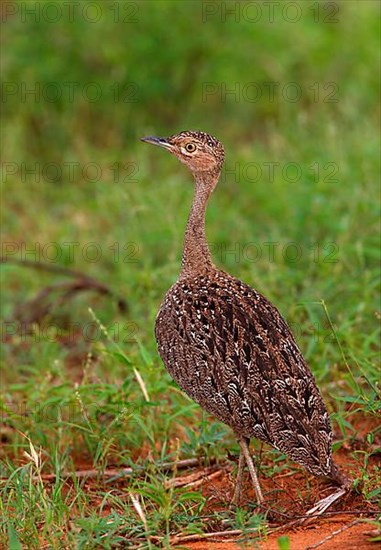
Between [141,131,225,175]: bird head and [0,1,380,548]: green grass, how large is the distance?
942 millimetres

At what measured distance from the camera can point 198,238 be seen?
206 inches

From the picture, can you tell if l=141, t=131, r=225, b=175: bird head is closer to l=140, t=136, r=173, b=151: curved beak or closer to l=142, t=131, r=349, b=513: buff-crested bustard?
l=140, t=136, r=173, b=151: curved beak

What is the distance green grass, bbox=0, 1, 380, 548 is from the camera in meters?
5.02

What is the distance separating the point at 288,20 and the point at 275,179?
2444mm

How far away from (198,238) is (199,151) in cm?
47

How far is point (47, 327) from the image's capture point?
7.35 meters

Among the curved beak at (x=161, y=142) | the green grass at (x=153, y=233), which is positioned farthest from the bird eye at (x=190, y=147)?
the green grass at (x=153, y=233)

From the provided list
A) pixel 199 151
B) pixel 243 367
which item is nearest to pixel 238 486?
pixel 243 367

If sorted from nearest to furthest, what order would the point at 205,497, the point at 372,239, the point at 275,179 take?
the point at 205,497
the point at 372,239
the point at 275,179

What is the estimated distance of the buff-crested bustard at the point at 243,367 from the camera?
437cm

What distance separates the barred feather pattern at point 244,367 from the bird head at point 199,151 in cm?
68

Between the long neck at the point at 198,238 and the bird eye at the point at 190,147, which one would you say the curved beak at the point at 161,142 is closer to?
the bird eye at the point at 190,147

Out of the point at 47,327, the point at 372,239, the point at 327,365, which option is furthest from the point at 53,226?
the point at 327,365

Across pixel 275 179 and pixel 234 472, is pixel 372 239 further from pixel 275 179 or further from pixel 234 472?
pixel 234 472
